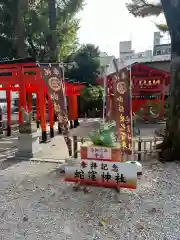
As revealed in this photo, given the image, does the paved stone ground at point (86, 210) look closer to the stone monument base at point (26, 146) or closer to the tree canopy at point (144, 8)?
the stone monument base at point (26, 146)

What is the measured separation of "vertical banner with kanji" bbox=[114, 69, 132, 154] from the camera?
540 cm

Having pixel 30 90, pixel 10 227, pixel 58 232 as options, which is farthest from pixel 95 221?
pixel 30 90

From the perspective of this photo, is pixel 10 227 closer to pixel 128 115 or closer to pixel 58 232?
pixel 58 232

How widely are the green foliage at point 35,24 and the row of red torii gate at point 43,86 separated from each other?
15.0ft

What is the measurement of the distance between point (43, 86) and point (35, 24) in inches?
396

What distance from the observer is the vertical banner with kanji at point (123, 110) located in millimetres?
5402

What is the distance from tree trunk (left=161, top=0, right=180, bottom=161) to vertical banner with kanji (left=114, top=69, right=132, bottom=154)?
1.47 metres

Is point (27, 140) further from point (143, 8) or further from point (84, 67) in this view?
point (84, 67)

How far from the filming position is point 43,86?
9234mm

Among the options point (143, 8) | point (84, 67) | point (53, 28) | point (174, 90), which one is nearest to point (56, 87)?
point (174, 90)

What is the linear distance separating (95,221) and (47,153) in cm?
444

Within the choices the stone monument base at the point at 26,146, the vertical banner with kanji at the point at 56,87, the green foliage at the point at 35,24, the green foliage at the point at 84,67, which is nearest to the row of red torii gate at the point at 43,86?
the stone monument base at the point at 26,146

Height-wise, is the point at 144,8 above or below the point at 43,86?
above

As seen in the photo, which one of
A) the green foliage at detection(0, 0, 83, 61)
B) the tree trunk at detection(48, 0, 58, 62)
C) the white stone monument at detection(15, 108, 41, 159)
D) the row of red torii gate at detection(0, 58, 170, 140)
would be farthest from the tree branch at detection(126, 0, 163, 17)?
the green foliage at detection(0, 0, 83, 61)
